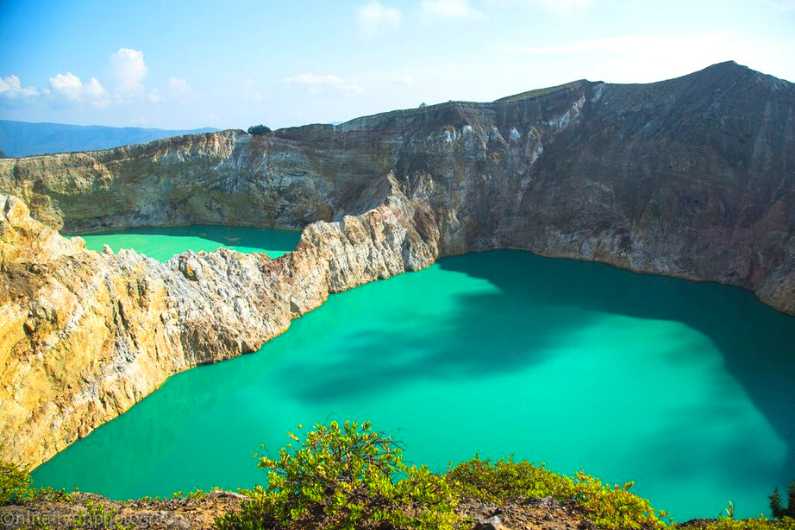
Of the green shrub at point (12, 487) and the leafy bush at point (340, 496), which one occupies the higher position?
the leafy bush at point (340, 496)

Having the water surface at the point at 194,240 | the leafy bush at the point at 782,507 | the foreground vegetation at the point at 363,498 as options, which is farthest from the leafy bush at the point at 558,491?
the water surface at the point at 194,240

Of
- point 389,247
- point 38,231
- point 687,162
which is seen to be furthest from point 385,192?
point 38,231

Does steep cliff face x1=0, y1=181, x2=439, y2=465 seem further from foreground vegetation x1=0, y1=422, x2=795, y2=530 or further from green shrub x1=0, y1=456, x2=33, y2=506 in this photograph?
foreground vegetation x1=0, y1=422, x2=795, y2=530

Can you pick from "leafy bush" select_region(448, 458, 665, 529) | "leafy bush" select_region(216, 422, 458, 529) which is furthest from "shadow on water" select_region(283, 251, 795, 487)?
"leafy bush" select_region(216, 422, 458, 529)

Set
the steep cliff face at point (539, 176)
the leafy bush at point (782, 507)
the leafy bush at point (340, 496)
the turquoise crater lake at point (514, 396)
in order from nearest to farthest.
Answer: the leafy bush at point (340, 496), the leafy bush at point (782, 507), the turquoise crater lake at point (514, 396), the steep cliff face at point (539, 176)

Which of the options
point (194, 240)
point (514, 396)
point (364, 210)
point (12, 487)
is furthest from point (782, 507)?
point (194, 240)

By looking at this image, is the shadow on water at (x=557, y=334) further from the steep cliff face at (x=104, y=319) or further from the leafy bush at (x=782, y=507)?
the steep cliff face at (x=104, y=319)

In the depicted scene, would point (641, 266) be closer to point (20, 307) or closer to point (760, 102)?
point (760, 102)
